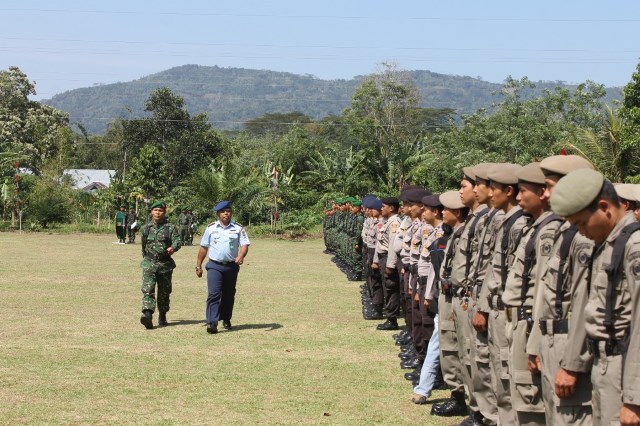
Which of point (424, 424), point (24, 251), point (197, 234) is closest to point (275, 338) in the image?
point (424, 424)

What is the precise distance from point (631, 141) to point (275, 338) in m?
11.9

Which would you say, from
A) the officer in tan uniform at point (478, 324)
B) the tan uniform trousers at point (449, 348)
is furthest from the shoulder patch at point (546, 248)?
the tan uniform trousers at point (449, 348)

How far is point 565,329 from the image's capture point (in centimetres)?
536

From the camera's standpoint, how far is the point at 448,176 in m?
40.6

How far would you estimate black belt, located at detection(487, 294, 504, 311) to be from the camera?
22.2ft

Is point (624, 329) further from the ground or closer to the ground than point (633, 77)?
closer to the ground

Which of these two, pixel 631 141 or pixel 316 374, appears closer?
pixel 316 374

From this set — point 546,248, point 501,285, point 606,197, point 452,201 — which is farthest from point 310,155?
point 606,197

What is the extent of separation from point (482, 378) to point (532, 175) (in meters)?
1.79

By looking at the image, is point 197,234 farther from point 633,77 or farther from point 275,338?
point 275,338

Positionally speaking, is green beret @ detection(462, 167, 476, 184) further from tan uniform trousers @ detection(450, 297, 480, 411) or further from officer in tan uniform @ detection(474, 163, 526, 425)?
tan uniform trousers @ detection(450, 297, 480, 411)

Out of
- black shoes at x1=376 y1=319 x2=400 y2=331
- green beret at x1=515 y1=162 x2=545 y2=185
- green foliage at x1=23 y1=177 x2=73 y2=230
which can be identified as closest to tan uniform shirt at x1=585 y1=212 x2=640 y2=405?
green beret at x1=515 y1=162 x2=545 y2=185

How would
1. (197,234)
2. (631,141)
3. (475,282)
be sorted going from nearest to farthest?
(475,282)
(631,141)
(197,234)

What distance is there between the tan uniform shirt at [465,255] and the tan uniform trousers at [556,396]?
2.33 metres
